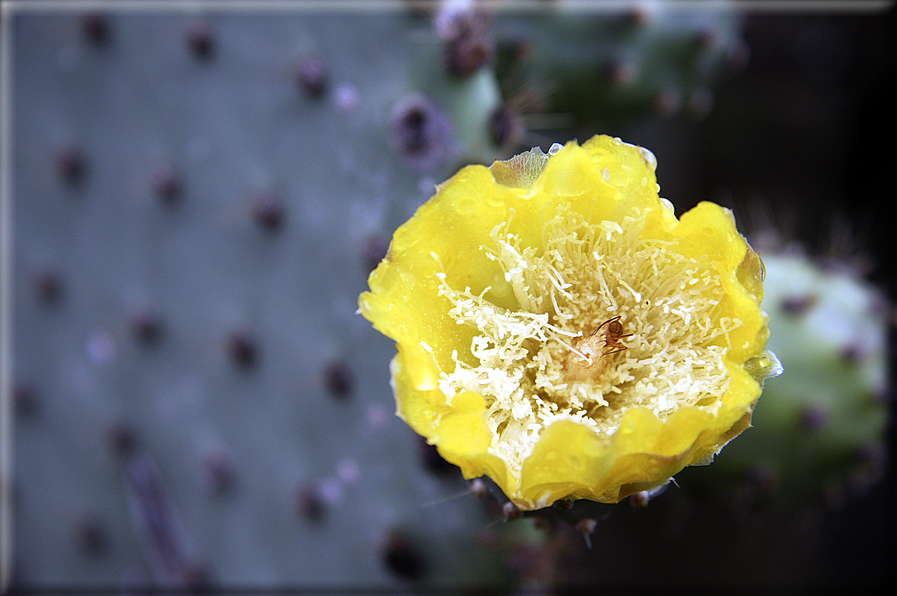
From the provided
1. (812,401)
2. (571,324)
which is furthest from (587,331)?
(812,401)

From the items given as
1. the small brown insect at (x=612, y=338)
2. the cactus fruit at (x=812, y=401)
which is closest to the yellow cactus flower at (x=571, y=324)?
the small brown insect at (x=612, y=338)

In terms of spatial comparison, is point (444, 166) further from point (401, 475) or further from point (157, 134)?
point (157, 134)

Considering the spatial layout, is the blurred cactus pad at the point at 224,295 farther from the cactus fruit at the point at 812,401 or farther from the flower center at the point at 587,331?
the cactus fruit at the point at 812,401

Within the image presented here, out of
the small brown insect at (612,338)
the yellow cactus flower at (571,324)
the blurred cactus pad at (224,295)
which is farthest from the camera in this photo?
the blurred cactus pad at (224,295)

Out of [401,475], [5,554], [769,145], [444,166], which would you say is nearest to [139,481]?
[5,554]

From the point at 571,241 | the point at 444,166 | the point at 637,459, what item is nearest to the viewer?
the point at 637,459

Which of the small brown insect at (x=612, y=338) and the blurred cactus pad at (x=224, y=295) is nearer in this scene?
the small brown insect at (x=612, y=338)

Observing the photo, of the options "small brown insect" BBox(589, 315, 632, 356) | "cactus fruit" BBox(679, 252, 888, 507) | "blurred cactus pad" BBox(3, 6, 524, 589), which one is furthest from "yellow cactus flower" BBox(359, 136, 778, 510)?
"cactus fruit" BBox(679, 252, 888, 507)

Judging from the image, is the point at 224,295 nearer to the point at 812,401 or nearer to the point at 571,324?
the point at 571,324
